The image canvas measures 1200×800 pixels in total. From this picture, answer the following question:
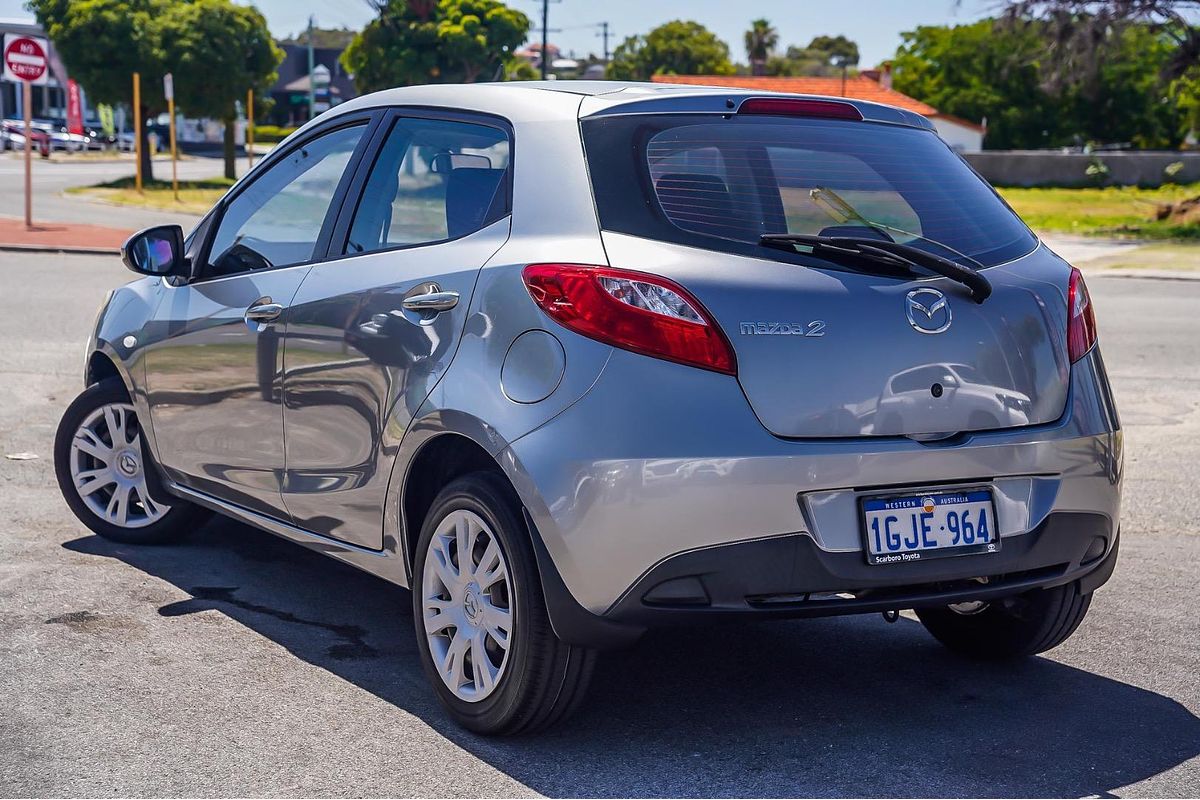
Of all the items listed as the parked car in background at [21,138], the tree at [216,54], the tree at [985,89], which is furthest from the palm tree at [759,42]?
the tree at [216,54]

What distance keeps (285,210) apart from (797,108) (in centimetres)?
189

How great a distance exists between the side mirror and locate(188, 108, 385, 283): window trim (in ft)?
0.23

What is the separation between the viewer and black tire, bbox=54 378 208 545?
19.6 feet

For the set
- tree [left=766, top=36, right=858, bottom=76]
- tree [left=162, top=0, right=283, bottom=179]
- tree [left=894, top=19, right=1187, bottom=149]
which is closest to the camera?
tree [left=162, top=0, right=283, bottom=179]

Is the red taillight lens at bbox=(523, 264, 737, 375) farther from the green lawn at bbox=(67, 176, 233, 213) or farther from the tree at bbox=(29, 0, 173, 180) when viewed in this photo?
the tree at bbox=(29, 0, 173, 180)

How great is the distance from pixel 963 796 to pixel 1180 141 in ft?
302

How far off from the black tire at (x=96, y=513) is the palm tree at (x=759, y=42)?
430 ft

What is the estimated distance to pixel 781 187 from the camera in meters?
4.00

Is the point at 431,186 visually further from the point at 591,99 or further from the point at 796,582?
the point at 796,582

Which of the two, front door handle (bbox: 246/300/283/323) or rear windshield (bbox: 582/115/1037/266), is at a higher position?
rear windshield (bbox: 582/115/1037/266)

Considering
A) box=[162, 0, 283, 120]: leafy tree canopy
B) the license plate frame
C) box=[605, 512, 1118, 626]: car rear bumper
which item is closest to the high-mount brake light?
the license plate frame

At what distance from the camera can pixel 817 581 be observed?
3.67 meters

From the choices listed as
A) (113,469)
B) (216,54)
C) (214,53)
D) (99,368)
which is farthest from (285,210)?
(216,54)

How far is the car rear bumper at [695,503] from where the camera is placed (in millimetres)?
3578
